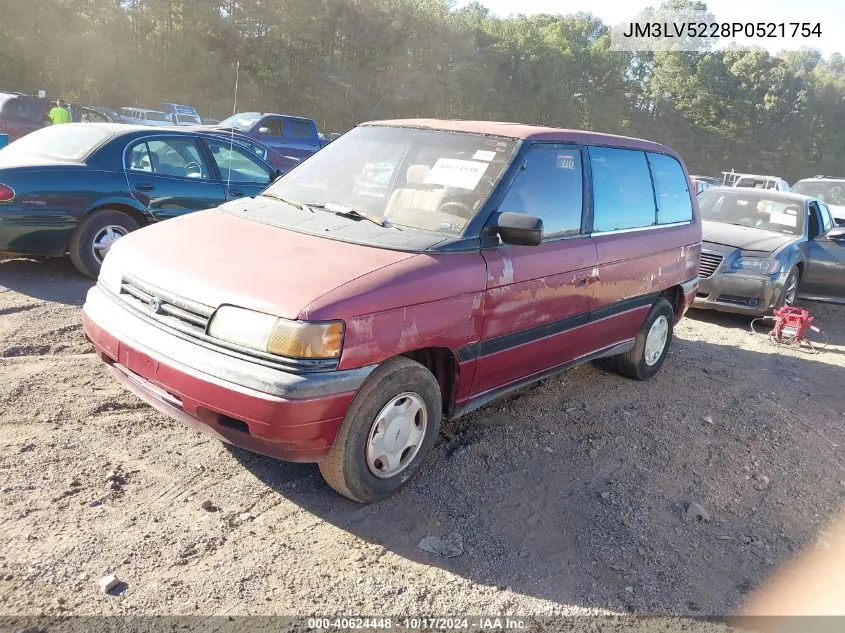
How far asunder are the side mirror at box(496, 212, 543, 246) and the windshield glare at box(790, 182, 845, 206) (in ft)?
42.4

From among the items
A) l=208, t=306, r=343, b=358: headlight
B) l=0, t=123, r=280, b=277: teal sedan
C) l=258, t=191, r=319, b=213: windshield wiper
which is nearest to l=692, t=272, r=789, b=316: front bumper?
l=0, t=123, r=280, b=277: teal sedan

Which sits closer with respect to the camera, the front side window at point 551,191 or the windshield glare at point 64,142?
the front side window at point 551,191

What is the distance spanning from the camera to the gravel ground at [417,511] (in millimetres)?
2617

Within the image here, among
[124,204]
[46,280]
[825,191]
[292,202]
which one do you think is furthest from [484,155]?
[825,191]

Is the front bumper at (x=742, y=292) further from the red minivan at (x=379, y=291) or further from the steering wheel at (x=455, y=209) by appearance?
the steering wheel at (x=455, y=209)

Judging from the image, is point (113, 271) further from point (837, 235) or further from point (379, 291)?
point (837, 235)

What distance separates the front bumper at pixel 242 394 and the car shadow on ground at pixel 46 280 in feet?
11.0

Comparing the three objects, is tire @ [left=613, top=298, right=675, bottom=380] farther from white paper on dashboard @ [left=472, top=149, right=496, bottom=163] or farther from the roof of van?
white paper on dashboard @ [left=472, top=149, right=496, bottom=163]

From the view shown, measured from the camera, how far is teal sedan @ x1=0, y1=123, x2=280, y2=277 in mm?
6043

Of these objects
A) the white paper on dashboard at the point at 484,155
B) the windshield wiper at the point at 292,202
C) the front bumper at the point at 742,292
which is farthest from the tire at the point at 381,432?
the front bumper at the point at 742,292

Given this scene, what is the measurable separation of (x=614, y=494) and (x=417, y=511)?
1148 mm

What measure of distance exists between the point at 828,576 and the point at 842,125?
2871 inches

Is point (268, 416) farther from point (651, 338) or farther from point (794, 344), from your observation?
point (794, 344)

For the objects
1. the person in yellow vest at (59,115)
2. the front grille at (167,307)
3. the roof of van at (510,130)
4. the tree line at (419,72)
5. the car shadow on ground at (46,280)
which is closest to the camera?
the front grille at (167,307)
